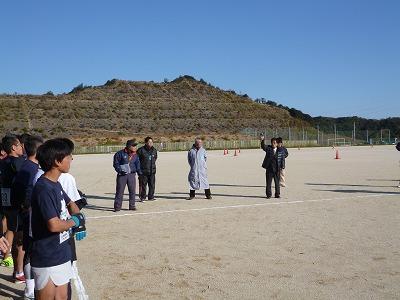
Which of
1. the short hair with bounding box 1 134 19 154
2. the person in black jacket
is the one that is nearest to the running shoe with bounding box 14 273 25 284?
the short hair with bounding box 1 134 19 154

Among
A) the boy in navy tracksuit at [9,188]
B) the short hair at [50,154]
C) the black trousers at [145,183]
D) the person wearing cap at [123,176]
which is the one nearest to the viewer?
the short hair at [50,154]

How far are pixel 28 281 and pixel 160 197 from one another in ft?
30.1

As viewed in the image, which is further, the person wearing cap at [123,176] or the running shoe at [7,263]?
the person wearing cap at [123,176]

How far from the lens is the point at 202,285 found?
5.88 metres

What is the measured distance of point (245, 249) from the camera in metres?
7.65

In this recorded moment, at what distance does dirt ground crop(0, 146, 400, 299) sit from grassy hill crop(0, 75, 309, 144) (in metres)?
60.4

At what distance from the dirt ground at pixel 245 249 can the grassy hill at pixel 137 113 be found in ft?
198

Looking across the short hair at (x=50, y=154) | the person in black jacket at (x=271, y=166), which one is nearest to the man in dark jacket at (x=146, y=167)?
the person in black jacket at (x=271, y=166)

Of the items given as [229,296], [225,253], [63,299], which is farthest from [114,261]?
[63,299]

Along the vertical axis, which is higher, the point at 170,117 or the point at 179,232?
the point at 170,117

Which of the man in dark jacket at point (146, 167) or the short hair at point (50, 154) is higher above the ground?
the short hair at point (50, 154)

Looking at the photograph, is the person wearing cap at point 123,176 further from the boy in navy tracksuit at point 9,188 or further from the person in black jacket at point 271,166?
the boy in navy tracksuit at point 9,188

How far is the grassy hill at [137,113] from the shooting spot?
265 ft

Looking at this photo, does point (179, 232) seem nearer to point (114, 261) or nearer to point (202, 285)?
point (114, 261)
